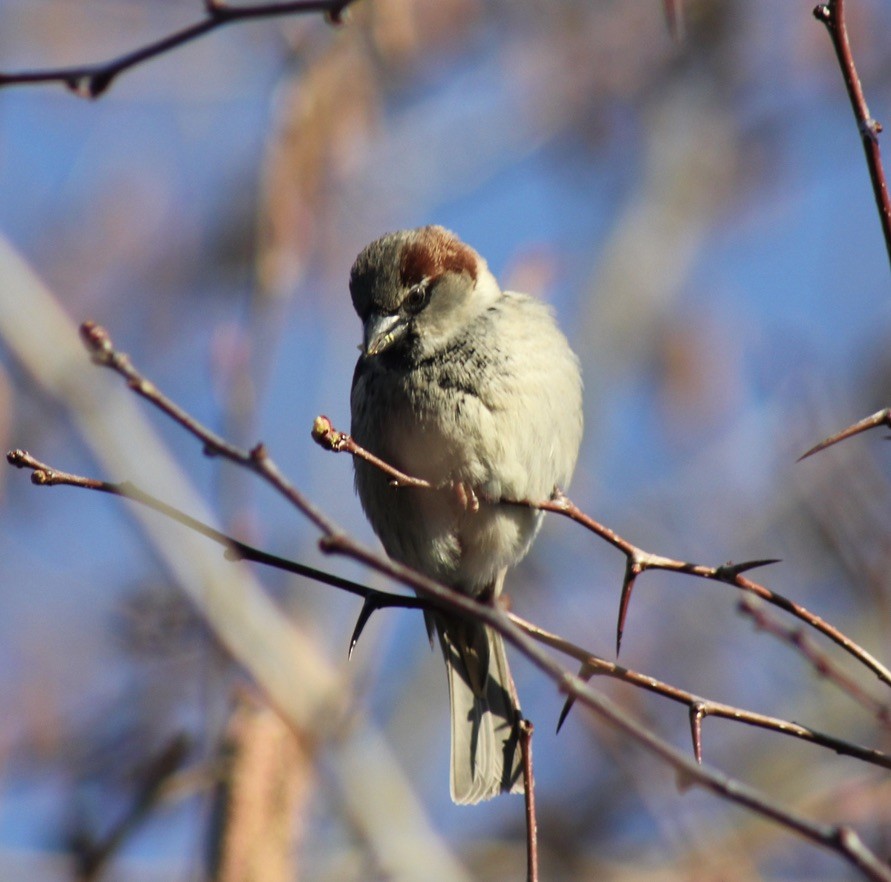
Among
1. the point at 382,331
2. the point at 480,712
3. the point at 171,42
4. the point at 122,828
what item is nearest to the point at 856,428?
the point at 171,42

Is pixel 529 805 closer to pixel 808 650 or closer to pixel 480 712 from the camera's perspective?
pixel 808 650

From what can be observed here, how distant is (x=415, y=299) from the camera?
3.29 meters

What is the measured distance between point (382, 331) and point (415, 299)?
0.47 feet

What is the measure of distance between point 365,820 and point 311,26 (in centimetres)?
310

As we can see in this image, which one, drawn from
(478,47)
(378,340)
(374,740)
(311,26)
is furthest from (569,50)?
(378,340)

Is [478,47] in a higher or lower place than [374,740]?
higher

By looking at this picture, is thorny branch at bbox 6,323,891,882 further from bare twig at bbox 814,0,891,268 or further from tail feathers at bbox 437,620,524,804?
tail feathers at bbox 437,620,524,804

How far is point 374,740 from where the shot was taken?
5.06m

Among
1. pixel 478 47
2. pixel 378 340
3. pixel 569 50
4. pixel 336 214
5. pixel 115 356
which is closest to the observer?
pixel 115 356

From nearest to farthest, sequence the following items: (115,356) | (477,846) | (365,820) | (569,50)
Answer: (115,356) → (365,820) → (477,846) → (569,50)

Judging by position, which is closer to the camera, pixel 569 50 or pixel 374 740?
pixel 374 740

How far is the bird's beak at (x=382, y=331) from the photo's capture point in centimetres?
316

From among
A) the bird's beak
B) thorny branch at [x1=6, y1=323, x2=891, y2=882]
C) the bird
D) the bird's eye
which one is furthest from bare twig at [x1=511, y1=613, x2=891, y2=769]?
the bird's eye

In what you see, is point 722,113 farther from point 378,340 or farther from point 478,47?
point 378,340
